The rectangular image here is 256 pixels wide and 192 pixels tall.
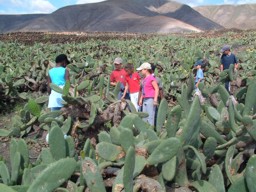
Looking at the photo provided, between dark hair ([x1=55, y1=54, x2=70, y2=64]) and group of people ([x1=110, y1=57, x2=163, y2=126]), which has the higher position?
dark hair ([x1=55, y1=54, x2=70, y2=64])

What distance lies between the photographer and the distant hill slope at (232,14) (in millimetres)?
138000

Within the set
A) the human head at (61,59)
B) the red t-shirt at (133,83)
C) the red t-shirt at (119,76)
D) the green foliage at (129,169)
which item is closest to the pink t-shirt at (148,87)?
the red t-shirt at (133,83)

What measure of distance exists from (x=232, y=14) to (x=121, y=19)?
74.8 meters

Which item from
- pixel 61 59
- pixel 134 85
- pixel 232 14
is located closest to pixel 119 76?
pixel 134 85

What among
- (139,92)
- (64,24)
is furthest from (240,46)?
(64,24)

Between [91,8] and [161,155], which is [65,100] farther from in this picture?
[91,8]

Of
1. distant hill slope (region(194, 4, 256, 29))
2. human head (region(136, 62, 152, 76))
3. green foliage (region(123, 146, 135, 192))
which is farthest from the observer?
distant hill slope (region(194, 4, 256, 29))

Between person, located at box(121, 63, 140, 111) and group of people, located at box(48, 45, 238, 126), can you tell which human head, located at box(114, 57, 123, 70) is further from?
person, located at box(121, 63, 140, 111)

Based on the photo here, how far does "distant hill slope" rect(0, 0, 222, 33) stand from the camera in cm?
7772

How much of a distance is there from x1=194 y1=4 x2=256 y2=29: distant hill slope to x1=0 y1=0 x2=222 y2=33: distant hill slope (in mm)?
31681

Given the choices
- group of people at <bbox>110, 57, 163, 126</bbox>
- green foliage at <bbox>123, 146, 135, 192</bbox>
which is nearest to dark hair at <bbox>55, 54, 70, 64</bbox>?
group of people at <bbox>110, 57, 163, 126</bbox>

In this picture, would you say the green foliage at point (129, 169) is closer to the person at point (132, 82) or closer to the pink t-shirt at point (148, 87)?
the pink t-shirt at point (148, 87)

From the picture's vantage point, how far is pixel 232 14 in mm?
146625

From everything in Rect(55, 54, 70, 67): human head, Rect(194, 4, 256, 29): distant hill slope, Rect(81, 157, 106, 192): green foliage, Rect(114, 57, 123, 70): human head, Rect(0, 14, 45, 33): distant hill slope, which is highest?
Rect(194, 4, 256, 29): distant hill slope
